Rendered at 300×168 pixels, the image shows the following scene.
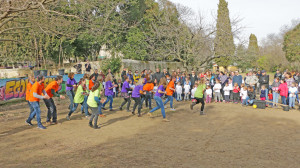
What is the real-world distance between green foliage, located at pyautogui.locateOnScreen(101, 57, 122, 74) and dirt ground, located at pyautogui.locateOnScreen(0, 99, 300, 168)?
39.2ft

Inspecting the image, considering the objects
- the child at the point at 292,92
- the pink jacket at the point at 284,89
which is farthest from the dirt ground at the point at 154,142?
the child at the point at 292,92

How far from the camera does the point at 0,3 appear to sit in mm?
8906

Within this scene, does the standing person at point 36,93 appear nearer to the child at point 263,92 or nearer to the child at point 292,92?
the child at point 263,92

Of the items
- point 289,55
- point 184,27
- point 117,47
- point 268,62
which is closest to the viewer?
point 184,27

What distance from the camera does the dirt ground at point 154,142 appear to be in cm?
534

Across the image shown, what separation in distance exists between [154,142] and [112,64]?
16235mm

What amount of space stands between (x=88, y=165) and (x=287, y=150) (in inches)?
196

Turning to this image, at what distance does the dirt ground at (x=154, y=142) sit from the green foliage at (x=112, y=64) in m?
11.9

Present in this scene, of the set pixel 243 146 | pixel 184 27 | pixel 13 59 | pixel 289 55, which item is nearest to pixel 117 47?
pixel 184 27

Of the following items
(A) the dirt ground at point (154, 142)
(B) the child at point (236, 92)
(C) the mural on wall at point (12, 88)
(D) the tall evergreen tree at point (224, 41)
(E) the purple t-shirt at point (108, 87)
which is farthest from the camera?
(D) the tall evergreen tree at point (224, 41)

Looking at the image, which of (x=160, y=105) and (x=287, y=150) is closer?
(x=287, y=150)

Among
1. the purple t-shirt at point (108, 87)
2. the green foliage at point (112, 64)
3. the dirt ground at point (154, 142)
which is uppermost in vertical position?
the green foliage at point (112, 64)

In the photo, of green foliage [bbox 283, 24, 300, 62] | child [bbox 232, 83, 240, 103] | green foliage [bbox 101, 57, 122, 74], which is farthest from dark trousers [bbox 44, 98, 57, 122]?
green foliage [bbox 283, 24, 300, 62]

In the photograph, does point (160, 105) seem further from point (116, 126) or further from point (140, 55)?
point (140, 55)
